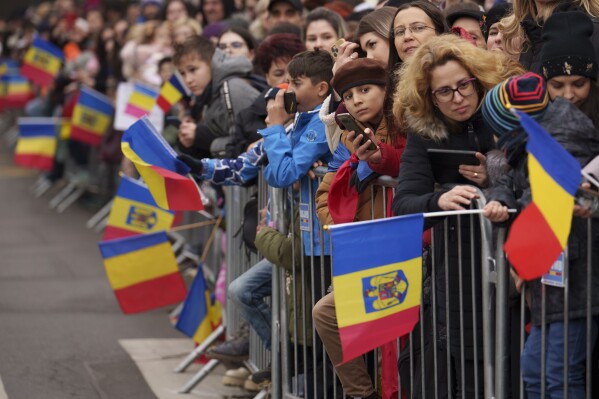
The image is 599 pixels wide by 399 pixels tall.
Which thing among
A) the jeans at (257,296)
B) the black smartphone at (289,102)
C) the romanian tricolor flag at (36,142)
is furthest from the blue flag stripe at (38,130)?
the black smartphone at (289,102)

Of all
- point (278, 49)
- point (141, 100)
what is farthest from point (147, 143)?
point (141, 100)

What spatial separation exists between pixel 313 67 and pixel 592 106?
239 cm

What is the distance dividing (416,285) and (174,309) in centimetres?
626

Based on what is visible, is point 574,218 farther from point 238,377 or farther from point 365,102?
point 238,377

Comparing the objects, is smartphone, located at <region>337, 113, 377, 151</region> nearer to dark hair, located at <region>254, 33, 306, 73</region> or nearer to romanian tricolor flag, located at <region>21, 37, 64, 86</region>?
dark hair, located at <region>254, 33, 306, 73</region>

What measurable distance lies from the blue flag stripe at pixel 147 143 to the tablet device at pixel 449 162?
7.95 ft

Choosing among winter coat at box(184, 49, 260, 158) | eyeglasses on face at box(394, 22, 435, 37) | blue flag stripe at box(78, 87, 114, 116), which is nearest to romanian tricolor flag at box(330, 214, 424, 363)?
eyeglasses on face at box(394, 22, 435, 37)

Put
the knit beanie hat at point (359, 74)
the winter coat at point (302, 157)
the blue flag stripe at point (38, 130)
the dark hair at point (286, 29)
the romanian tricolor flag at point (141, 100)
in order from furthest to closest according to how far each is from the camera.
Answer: the blue flag stripe at point (38, 130)
the romanian tricolor flag at point (141, 100)
the dark hair at point (286, 29)
the winter coat at point (302, 157)
the knit beanie hat at point (359, 74)

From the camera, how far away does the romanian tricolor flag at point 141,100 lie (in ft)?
42.9

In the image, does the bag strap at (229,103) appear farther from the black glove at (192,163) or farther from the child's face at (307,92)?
the child's face at (307,92)

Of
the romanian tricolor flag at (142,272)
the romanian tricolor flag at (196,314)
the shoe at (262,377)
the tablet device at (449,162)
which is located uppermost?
the tablet device at (449,162)

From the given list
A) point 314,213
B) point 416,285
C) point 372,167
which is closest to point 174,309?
point 314,213

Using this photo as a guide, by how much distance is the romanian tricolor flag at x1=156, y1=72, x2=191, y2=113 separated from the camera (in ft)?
33.5

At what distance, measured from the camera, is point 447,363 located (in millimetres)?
5160
